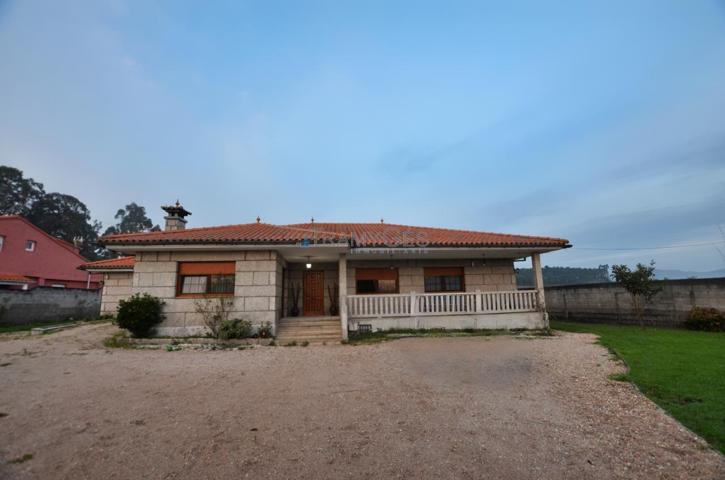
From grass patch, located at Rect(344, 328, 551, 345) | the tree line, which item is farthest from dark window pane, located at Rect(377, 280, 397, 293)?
the tree line

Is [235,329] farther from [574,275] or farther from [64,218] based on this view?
[574,275]

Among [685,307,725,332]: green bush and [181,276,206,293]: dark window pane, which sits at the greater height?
[181,276,206,293]: dark window pane

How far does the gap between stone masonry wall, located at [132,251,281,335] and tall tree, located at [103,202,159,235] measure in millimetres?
49197

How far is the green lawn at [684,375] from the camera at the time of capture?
3473mm

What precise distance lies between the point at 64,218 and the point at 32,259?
862 inches

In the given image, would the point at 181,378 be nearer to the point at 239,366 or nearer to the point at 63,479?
the point at 239,366

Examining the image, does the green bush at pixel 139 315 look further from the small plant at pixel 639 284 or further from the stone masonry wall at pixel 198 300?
the small plant at pixel 639 284

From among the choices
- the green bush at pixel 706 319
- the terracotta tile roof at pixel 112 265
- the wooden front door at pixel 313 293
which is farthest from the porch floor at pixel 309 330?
the green bush at pixel 706 319

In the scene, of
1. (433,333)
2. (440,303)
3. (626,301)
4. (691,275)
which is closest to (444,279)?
(440,303)

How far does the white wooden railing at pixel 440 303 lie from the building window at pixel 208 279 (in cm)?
374

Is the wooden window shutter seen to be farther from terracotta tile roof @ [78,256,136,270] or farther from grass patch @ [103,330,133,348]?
terracotta tile roof @ [78,256,136,270]

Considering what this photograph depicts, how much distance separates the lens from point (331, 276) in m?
12.1

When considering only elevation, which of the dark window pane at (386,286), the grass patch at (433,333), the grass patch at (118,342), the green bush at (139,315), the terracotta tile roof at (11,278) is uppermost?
the terracotta tile roof at (11,278)

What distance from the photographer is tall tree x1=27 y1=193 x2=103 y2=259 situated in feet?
118
